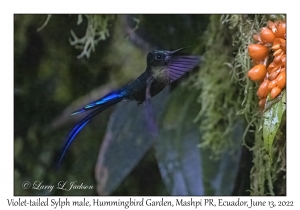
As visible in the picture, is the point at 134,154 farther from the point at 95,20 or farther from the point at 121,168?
the point at 95,20

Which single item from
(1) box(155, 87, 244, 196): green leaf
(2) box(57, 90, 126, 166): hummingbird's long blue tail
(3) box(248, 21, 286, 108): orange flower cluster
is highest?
(3) box(248, 21, 286, 108): orange flower cluster

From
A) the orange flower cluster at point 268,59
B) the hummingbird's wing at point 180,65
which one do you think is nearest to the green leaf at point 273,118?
the orange flower cluster at point 268,59

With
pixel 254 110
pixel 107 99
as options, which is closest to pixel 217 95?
pixel 254 110

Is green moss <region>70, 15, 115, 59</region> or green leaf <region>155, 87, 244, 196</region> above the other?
green moss <region>70, 15, 115, 59</region>

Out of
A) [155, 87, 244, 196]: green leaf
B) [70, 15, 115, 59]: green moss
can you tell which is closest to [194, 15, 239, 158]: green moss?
[155, 87, 244, 196]: green leaf

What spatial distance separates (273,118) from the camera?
3.52ft

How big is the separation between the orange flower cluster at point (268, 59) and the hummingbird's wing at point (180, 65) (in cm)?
15

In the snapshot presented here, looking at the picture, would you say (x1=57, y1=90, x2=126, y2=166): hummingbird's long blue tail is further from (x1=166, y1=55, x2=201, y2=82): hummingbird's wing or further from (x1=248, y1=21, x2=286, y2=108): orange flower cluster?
(x1=248, y1=21, x2=286, y2=108): orange flower cluster

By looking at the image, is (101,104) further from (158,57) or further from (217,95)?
(217,95)

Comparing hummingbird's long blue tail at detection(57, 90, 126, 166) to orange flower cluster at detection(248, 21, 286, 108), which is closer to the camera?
orange flower cluster at detection(248, 21, 286, 108)

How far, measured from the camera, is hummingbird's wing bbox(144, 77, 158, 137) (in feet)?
3.89

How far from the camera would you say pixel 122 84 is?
1187 mm

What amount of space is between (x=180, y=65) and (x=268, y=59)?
217mm

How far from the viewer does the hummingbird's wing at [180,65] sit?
118 cm
